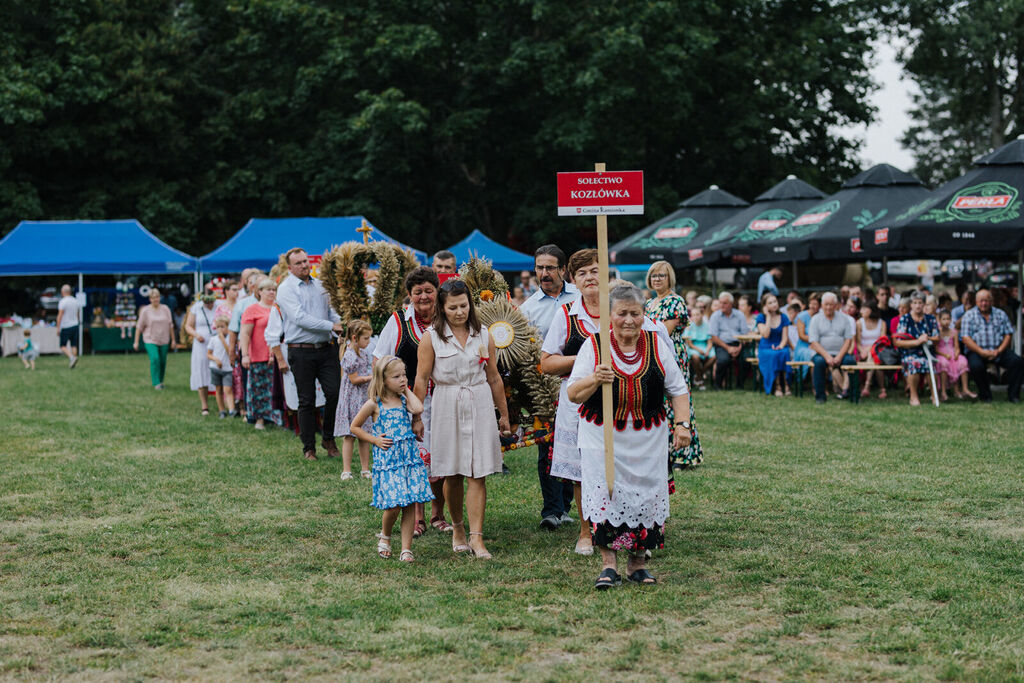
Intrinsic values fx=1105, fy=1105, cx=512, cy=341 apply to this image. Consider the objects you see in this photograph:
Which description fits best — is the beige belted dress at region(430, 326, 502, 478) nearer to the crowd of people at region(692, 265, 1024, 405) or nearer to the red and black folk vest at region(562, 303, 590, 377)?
the red and black folk vest at region(562, 303, 590, 377)

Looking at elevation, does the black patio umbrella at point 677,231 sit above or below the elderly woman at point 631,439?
above

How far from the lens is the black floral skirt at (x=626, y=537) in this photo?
5.94 metres

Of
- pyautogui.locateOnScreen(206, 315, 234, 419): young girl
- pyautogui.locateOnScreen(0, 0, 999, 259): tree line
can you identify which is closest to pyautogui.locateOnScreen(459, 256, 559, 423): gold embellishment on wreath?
pyautogui.locateOnScreen(206, 315, 234, 419): young girl

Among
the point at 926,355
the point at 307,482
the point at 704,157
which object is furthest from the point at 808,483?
the point at 704,157

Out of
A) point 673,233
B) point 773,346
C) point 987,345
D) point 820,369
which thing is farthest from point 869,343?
point 673,233

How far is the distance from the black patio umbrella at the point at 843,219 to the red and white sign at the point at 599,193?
11.0m

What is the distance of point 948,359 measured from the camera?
1498cm

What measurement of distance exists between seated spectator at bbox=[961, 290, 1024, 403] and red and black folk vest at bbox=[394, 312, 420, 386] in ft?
32.7

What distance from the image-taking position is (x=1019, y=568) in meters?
6.14

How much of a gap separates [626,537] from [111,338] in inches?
1079

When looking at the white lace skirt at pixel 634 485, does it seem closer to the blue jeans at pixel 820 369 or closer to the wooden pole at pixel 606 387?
the wooden pole at pixel 606 387

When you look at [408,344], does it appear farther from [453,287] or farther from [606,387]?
[606,387]

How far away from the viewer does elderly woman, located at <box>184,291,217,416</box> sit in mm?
15039

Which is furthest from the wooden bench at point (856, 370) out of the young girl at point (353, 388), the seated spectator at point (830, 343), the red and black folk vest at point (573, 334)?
the red and black folk vest at point (573, 334)
